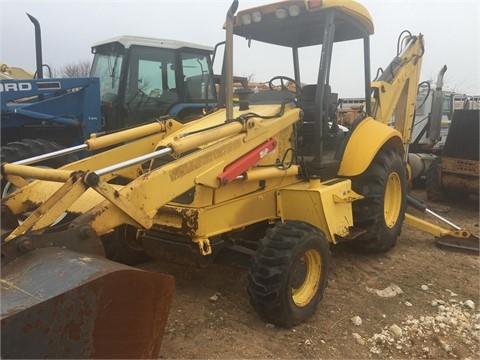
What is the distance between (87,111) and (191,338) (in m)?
4.14

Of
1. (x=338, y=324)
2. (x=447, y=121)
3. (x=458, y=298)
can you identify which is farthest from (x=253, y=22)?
(x=447, y=121)

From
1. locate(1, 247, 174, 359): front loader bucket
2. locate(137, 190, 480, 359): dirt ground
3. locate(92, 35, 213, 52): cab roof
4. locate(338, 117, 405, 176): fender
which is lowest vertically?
locate(137, 190, 480, 359): dirt ground

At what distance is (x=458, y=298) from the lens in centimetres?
414

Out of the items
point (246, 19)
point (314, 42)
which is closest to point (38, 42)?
point (246, 19)

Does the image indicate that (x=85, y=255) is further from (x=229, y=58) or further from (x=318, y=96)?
(x=318, y=96)

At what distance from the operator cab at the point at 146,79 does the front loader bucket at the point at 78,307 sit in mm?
4484

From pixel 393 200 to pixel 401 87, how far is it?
1.58 metres

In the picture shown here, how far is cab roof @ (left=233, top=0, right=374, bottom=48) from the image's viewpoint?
4.02 meters

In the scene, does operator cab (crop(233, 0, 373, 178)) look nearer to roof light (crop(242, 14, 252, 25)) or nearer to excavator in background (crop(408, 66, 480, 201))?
roof light (crop(242, 14, 252, 25))

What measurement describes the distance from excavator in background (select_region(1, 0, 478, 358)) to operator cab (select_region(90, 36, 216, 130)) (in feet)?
8.03

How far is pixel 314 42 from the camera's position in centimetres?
504

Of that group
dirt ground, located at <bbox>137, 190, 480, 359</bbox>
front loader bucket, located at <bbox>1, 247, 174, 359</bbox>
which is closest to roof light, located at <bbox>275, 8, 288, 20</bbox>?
dirt ground, located at <bbox>137, 190, 480, 359</bbox>

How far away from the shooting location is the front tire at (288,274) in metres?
3.33

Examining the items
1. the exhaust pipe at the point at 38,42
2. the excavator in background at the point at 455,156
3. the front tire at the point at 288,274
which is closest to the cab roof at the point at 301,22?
the front tire at the point at 288,274
